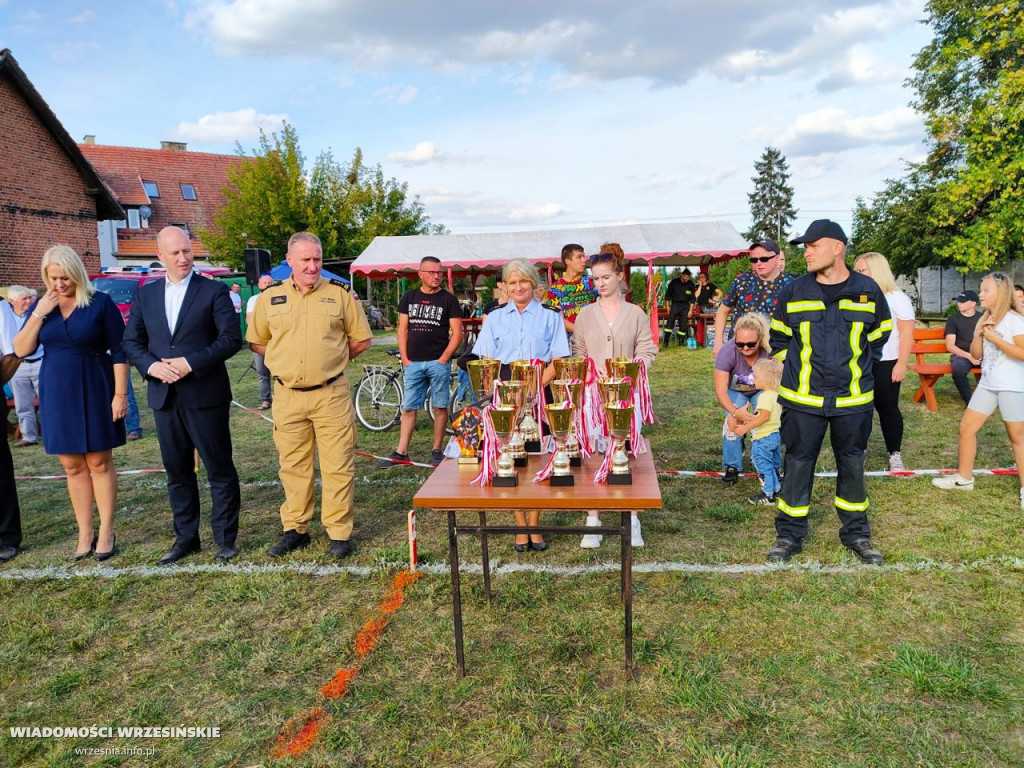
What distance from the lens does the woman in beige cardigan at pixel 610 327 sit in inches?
160

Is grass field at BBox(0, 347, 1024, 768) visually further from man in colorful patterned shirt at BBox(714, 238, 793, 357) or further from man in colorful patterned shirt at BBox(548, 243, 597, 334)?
man in colorful patterned shirt at BBox(548, 243, 597, 334)

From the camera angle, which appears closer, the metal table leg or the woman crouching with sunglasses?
the metal table leg

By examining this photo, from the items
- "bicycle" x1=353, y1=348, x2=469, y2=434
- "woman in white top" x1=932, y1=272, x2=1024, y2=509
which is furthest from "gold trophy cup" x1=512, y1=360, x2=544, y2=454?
"bicycle" x1=353, y1=348, x2=469, y2=434

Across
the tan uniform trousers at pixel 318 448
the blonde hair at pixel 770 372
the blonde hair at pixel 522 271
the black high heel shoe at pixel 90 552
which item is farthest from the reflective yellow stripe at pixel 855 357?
Answer: the black high heel shoe at pixel 90 552

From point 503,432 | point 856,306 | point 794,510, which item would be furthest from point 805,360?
point 503,432

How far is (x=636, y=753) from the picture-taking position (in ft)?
7.89

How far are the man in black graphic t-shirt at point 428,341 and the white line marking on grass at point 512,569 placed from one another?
2.26m

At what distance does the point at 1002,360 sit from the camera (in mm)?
4688

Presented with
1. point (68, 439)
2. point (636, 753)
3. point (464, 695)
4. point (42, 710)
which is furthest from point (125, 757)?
point (68, 439)

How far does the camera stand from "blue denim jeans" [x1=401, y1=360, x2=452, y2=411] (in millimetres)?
6391

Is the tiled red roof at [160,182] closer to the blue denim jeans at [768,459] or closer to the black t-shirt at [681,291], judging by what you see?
the black t-shirt at [681,291]

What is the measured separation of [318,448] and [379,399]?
4.39 m

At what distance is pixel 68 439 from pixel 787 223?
70.0 m

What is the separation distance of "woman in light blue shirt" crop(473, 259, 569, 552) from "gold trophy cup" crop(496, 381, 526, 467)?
3.23 ft
